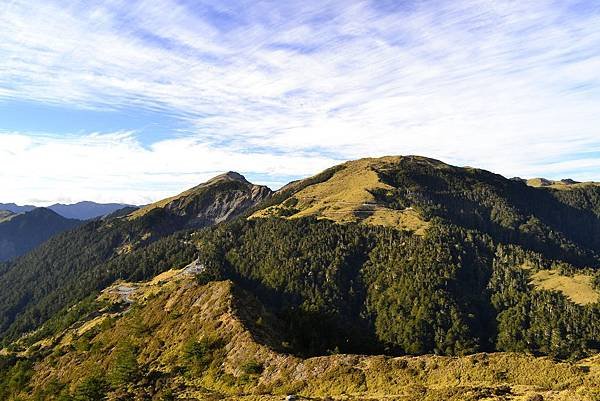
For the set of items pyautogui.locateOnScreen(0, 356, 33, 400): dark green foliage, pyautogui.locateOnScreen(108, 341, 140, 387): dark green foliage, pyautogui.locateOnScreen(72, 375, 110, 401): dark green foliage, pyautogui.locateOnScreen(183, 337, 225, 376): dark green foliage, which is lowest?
pyautogui.locateOnScreen(0, 356, 33, 400): dark green foliage

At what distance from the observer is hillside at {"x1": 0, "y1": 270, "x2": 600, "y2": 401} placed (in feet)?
118

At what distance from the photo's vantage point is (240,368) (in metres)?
49.1

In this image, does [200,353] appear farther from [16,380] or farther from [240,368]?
[16,380]

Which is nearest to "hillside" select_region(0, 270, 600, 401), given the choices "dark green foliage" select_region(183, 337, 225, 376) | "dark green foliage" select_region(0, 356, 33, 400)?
"dark green foliage" select_region(183, 337, 225, 376)

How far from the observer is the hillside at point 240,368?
118 feet

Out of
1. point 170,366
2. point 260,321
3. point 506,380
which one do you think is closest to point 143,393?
point 170,366

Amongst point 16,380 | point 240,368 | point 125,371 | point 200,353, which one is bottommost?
point 16,380

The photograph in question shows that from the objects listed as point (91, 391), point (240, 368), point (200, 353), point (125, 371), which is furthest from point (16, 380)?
point (240, 368)

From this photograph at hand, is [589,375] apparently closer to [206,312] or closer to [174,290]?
[206,312]

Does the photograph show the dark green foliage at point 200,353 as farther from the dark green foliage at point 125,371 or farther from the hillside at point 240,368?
the dark green foliage at point 125,371

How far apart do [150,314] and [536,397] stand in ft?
204

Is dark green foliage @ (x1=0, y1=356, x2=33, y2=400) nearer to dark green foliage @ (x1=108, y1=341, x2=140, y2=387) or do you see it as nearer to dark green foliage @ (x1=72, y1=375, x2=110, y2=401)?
dark green foliage @ (x1=108, y1=341, x2=140, y2=387)

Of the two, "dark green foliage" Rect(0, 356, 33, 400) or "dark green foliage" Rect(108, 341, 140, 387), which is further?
"dark green foliage" Rect(0, 356, 33, 400)

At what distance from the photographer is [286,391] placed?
139ft
